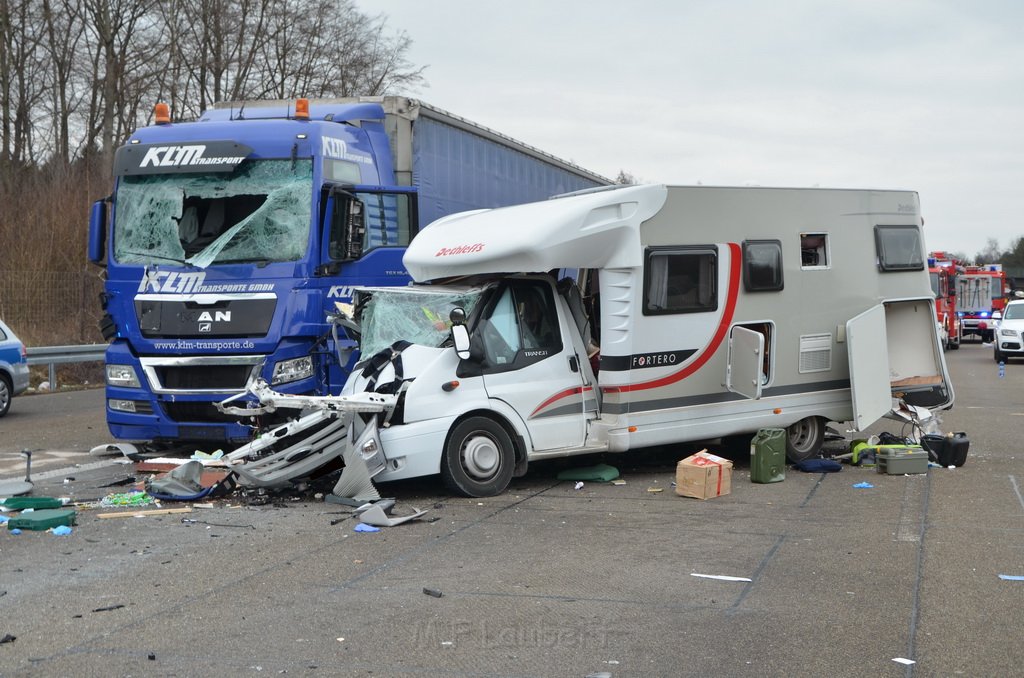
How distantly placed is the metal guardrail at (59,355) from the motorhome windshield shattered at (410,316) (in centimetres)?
1197

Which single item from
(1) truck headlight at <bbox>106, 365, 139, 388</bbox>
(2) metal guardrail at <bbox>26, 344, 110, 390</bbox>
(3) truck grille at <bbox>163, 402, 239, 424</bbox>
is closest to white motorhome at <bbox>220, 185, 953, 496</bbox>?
(3) truck grille at <bbox>163, 402, 239, 424</bbox>

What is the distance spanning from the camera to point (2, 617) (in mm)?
6273

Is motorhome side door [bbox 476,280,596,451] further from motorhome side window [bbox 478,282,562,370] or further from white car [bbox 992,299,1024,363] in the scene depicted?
white car [bbox 992,299,1024,363]

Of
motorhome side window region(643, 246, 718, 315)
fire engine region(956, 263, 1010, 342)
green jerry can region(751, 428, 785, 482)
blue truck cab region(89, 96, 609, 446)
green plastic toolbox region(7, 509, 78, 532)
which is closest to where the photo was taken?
green plastic toolbox region(7, 509, 78, 532)

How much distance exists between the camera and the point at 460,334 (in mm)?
10008

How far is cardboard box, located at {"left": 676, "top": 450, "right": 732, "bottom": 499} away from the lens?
33.6 feet

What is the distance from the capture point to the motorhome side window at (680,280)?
11.0 metres

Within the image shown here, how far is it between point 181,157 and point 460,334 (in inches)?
175

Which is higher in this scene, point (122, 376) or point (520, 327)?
point (520, 327)

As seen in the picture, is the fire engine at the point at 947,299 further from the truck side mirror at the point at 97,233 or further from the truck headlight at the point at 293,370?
the truck side mirror at the point at 97,233

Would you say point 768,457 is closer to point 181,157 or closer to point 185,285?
point 185,285

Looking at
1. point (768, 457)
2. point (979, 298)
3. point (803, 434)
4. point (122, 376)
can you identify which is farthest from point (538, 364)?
point (979, 298)

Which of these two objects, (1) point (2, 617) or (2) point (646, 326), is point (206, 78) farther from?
(1) point (2, 617)

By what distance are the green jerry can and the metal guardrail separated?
46.7ft
